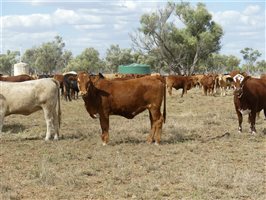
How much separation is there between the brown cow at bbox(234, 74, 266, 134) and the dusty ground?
587mm

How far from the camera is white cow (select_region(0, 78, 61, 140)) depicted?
11.7 meters

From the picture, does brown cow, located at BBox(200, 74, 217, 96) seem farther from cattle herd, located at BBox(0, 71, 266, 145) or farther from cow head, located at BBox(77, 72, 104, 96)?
cow head, located at BBox(77, 72, 104, 96)

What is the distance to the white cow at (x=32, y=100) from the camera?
11734mm

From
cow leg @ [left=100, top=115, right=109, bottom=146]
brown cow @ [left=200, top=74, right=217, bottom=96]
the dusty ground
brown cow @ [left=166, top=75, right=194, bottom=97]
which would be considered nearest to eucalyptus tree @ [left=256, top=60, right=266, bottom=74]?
brown cow @ [left=200, top=74, right=217, bottom=96]

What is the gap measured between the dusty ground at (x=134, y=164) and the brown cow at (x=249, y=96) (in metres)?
0.59

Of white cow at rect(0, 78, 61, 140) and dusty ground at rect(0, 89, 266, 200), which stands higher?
white cow at rect(0, 78, 61, 140)

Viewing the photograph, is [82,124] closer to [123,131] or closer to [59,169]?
[123,131]

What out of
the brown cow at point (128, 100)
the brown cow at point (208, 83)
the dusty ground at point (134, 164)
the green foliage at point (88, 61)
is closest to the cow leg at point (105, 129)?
the brown cow at point (128, 100)

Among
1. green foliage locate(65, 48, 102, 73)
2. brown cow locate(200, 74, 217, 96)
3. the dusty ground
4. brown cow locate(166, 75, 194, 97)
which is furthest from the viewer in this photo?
green foliage locate(65, 48, 102, 73)

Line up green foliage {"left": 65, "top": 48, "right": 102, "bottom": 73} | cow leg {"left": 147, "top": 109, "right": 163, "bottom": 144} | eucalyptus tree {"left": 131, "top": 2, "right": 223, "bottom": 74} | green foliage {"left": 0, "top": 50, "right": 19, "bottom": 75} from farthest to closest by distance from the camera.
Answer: green foliage {"left": 0, "top": 50, "right": 19, "bottom": 75} < green foliage {"left": 65, "top": 48, "right": 102, "bottom": 73} < eucalyptus tree {"left": 131, "top": 2, "right": 223, "bottom": 74} < cow leg {"left": 147, "top": 109, "right": 163, "bottom": 144}

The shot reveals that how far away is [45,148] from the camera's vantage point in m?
10.5

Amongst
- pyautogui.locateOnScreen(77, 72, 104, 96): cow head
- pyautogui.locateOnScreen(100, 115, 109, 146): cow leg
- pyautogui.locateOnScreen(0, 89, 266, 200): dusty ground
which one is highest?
pyautogui.locateOnScreen(77, 72, 104, 96): cow head

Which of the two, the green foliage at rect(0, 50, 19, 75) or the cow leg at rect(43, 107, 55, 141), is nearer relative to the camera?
the cow leg at rect(43, 107, 55, 141)

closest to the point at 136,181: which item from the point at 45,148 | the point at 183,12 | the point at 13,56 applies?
the point at 45,148
